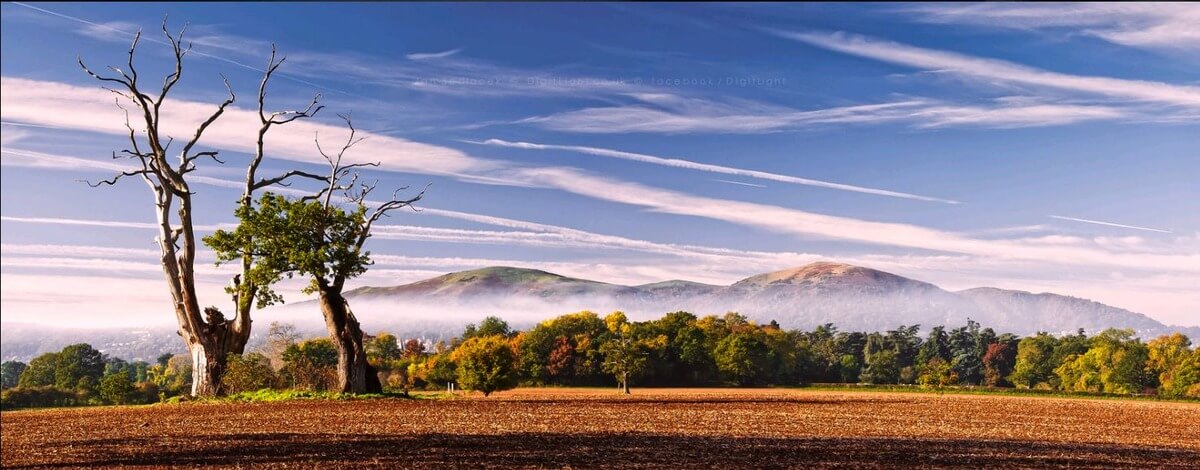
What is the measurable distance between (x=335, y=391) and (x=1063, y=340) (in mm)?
90211

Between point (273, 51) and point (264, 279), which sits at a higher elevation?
point (273, 51)

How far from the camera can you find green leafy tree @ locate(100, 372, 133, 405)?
172 feet

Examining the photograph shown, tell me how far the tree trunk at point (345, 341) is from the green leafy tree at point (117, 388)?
15.3 metres

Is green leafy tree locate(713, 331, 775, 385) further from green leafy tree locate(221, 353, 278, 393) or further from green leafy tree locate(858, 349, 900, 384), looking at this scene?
green leafy tree locate(221, 353, 278, 393)

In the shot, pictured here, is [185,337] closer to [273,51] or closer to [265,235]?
[265,235]

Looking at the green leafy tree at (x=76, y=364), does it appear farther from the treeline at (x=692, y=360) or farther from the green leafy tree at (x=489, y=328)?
the green leafy tree at (x=489, y=328)

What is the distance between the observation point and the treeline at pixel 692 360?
62438 millimetres

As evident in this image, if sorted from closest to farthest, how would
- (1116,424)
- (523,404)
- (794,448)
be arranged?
(794,448) < (1116,424) < (523,404)

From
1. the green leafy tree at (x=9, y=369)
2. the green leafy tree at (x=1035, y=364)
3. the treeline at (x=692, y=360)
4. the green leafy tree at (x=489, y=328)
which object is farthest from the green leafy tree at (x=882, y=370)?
the green leafy tree at (x=9, y=369)

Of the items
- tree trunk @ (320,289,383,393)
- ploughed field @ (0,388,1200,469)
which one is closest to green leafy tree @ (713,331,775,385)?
ploughed field @ (0,388,1200,469)

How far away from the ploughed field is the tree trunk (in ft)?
8.25

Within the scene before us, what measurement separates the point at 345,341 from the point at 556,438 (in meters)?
21.7

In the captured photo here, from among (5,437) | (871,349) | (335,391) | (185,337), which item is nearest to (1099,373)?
(871,349)

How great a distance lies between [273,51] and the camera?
4622cm
